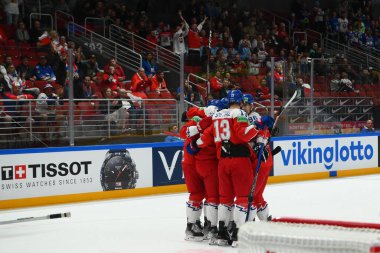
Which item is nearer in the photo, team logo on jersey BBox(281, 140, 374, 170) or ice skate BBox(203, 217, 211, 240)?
ice skate BBox(203, 217, 211, 240)

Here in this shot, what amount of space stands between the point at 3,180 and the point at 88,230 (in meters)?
2.12

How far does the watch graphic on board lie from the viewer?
408 inches

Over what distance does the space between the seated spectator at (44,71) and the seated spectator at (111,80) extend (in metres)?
1.11

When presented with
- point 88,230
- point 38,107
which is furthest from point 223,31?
point 88,230

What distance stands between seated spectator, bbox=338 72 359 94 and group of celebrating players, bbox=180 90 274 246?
257 inches

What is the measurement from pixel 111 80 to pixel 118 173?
2316mm

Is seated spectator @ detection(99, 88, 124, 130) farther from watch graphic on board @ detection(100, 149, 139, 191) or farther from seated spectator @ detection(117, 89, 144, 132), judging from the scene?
watch graphic on board @ detection(100, 149, 139, 191)

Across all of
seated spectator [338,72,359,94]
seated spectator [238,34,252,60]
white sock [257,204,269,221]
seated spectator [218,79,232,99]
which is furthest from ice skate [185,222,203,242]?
seated spectator [238,34,252,60]

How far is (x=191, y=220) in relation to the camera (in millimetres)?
7062

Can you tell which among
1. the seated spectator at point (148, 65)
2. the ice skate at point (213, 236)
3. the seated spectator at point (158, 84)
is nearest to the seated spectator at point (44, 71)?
the seated spectator at point (158, 84)

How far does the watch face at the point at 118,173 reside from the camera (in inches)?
408

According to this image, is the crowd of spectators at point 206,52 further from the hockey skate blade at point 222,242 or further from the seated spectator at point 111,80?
the hockey skate blade at point 222,242

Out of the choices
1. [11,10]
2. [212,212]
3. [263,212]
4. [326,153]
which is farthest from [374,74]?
[212,212]

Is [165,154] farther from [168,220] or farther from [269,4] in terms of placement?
[269,4]
